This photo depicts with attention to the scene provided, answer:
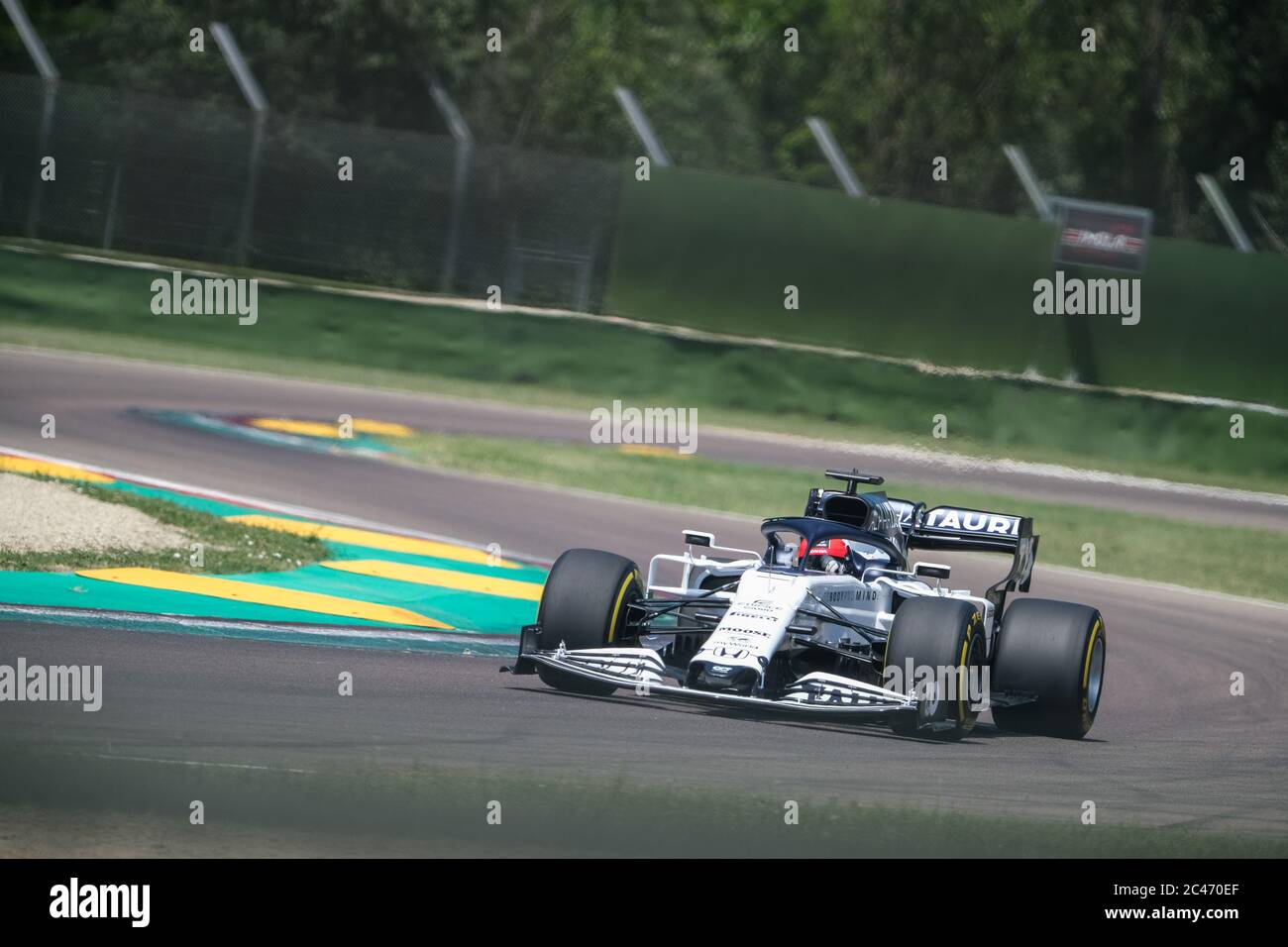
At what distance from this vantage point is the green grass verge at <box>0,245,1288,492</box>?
21.1 meters

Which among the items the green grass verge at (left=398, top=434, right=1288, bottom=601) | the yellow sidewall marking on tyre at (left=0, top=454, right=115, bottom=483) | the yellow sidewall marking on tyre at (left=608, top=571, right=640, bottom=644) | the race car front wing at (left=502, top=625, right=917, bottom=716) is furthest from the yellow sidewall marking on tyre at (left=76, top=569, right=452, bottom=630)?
the green grass verge at (left=398, top=434, right=1288, bottom=601)

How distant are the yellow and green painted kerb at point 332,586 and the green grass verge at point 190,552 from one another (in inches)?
5.6

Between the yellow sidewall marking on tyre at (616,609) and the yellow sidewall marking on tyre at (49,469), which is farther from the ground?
the yellow sidewall marking on tyre at (49,469)

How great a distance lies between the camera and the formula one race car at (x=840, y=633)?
7.76 metres

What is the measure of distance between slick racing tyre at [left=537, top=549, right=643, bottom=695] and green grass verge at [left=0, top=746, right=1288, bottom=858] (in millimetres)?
1812

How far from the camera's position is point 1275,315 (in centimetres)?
2181

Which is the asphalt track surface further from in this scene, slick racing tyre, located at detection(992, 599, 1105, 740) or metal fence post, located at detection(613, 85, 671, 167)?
metal fence post, located at detection(613, 85, 671, 167)

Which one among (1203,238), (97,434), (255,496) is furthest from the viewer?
(1203,238)

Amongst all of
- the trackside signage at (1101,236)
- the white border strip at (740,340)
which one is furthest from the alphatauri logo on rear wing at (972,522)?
the trackside signage at (1101,236)

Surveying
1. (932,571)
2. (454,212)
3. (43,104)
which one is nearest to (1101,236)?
(454,212)

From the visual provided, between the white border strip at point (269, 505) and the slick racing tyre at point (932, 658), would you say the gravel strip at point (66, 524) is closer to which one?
the white border strip at point (269, 505)
